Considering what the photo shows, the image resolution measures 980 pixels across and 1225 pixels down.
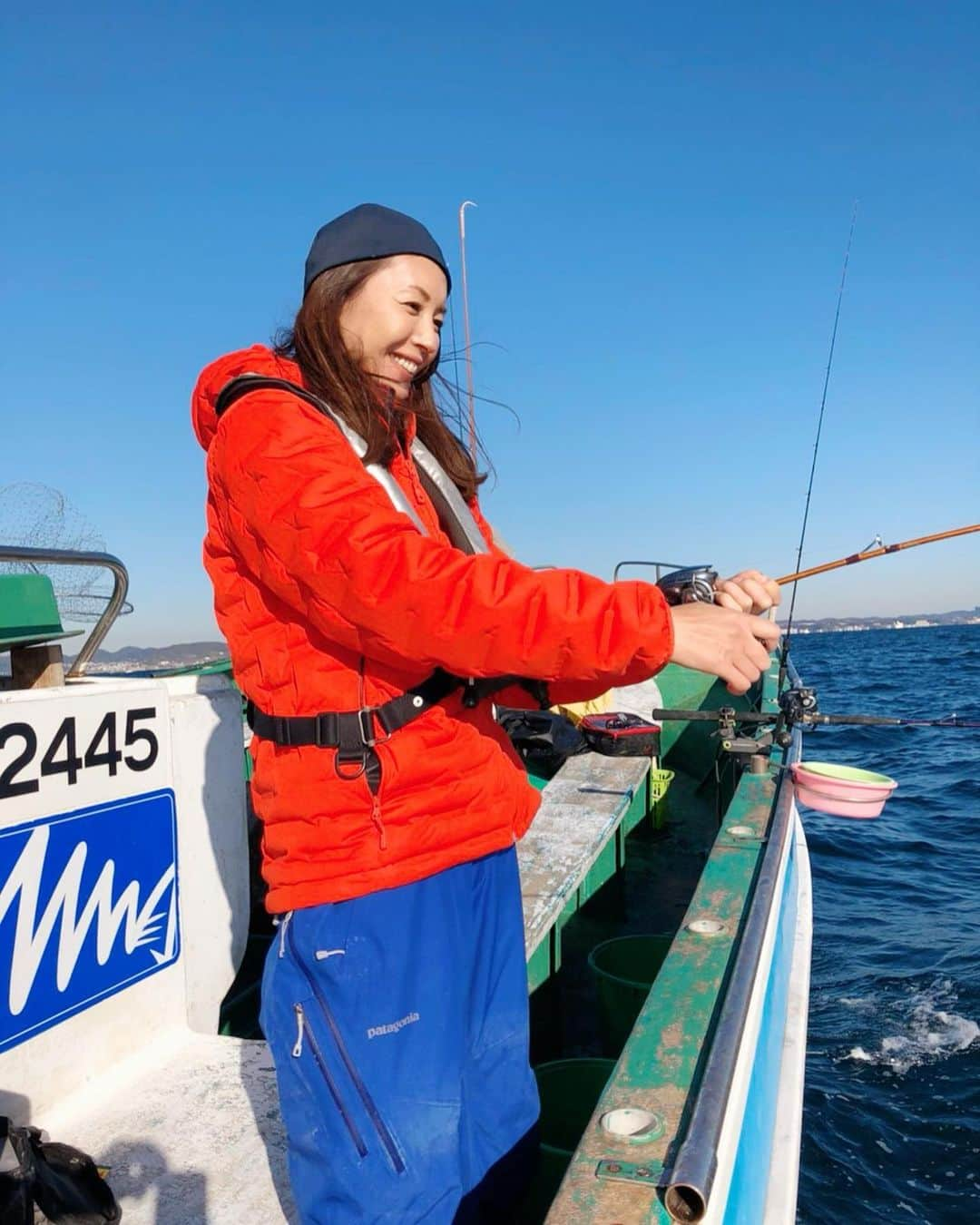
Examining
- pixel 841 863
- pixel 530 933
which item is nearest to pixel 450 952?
pixel 530 933

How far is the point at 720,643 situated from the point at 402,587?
569 millimetres

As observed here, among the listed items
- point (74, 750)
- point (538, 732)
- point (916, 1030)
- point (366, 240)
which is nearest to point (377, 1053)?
point (74, 750)

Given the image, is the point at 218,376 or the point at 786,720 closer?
the point at 218,376

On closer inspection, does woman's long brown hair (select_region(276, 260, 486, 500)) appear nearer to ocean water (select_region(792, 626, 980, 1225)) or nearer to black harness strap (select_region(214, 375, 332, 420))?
black harness strap (select_region(214, 375, 332, 420))

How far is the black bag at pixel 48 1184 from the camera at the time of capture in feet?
5.64

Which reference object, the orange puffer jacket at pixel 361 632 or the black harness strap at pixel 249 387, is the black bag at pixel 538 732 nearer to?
the orange puffer jacket at pixel 361 632

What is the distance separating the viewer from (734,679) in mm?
1641

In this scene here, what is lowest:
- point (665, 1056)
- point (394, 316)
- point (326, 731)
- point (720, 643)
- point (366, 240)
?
point (665, 1056)

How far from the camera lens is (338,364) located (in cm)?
180

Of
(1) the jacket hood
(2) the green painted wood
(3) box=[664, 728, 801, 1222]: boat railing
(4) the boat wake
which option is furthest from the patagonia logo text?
(4) the boat wake

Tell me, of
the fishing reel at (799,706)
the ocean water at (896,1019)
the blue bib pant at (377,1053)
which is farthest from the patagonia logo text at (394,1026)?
the ocean water at (896,1019)

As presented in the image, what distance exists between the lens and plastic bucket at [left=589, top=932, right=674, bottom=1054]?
342 centimetres

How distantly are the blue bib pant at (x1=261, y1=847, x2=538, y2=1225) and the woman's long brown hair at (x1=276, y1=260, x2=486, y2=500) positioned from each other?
864mm

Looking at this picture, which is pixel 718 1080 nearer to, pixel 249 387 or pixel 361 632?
pixel 361 632
